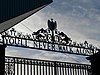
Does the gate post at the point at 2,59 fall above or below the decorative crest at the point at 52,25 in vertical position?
below

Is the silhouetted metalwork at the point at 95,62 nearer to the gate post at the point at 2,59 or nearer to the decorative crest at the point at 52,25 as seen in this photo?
the decorative crest at the point at 52,25

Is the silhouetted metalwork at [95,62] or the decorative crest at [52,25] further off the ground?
the decorative crest at [52,25]

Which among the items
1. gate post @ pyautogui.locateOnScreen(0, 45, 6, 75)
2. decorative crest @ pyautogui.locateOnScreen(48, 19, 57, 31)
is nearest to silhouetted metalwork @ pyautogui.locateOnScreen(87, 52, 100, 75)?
decorative crest @ pyautogui.locateOnScreen(48, 19, 57, 31)

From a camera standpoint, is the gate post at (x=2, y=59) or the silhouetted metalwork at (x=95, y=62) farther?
the silhouetted metalwork at (x=95, y=62)

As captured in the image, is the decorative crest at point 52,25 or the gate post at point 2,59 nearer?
the gate post at point 2,59

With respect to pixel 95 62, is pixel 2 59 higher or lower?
higher

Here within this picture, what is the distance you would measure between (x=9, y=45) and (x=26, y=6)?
3.46 metres

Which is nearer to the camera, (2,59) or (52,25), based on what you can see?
(2,59)

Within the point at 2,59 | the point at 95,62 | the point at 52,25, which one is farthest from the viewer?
the point at 95,62

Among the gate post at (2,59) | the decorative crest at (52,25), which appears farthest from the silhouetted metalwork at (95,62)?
the gate post at (2,59)

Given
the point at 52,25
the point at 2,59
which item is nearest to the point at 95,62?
the point at 52,25

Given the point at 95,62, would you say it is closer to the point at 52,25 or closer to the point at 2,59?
the point at 52,25

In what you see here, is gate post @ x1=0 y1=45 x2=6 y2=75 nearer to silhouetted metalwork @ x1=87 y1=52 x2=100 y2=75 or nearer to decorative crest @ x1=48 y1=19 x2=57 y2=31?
decorative crest @ x1=48 y1=19 x2=57 y2=31

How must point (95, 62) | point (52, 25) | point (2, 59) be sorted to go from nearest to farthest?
point (2, 59) < point (52, 25) < point (95, 62)
